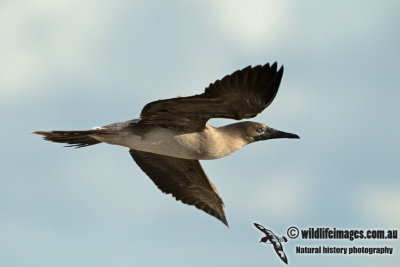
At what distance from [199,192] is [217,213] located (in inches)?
16.2

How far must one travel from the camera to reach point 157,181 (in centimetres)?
1045

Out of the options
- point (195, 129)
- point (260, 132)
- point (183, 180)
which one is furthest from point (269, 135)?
point (183, 180)

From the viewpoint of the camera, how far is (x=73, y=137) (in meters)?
9.09

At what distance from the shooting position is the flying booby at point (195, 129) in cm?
811

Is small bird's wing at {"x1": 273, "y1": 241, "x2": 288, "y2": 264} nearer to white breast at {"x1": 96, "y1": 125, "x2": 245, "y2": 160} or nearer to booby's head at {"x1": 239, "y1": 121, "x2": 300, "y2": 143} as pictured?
booby's head at {"x1": 239, "y1": 121, "x2": 300, "y2": 143}

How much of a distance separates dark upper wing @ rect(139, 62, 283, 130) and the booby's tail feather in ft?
2.31

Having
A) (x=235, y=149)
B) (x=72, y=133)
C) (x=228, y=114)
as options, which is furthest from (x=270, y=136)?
(x=72, y=133)

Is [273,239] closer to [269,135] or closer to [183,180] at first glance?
[183,180]

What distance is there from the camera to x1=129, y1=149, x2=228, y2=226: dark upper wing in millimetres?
10219

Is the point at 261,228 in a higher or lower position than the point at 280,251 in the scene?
higher

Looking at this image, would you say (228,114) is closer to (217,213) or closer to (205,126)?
(205,126)

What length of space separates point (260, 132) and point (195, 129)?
3.06ft

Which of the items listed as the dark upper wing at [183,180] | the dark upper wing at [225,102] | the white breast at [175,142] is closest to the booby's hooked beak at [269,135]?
the white breast at [175,142]

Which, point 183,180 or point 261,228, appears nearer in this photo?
point 183,180
